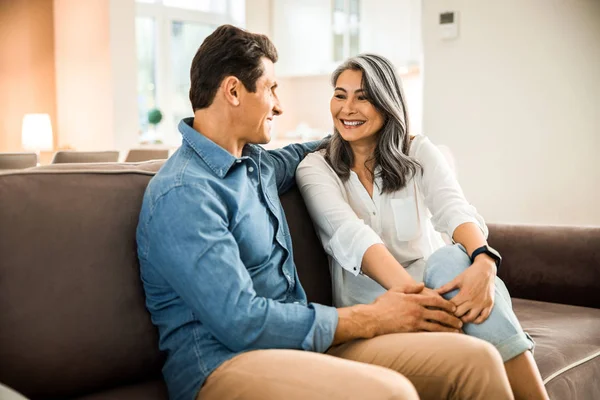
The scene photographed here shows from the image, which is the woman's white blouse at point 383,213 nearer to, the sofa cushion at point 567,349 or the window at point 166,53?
the sofa cushion at point 567,349

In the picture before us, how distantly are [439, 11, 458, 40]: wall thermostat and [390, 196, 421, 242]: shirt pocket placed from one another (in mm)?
2247

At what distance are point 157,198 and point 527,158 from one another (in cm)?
281

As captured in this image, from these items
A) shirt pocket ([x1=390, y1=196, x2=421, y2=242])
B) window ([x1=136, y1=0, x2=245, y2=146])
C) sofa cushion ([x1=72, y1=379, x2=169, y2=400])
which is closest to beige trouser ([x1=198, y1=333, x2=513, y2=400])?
sofa cushion ([x1=72, y1=379, x2=169, y2=400])

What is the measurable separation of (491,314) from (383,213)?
1.54 ft

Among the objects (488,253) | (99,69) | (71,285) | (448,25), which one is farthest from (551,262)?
(99,69)

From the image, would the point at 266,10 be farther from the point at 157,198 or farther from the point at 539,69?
the point at 157,198

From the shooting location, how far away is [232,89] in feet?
4.87

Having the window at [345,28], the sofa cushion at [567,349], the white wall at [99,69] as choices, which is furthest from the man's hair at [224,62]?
the window at [345,28]

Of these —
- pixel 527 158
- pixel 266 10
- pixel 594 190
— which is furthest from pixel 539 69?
pixel 266 10

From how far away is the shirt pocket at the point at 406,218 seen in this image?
1.81m

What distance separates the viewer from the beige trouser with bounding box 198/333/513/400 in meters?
1.10

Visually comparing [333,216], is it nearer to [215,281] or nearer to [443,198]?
[443,198]

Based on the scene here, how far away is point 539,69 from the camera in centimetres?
357

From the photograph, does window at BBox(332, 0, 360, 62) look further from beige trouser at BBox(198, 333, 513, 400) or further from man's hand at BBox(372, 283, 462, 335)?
beige trouser at BBox(198, 333, 513, 400)
